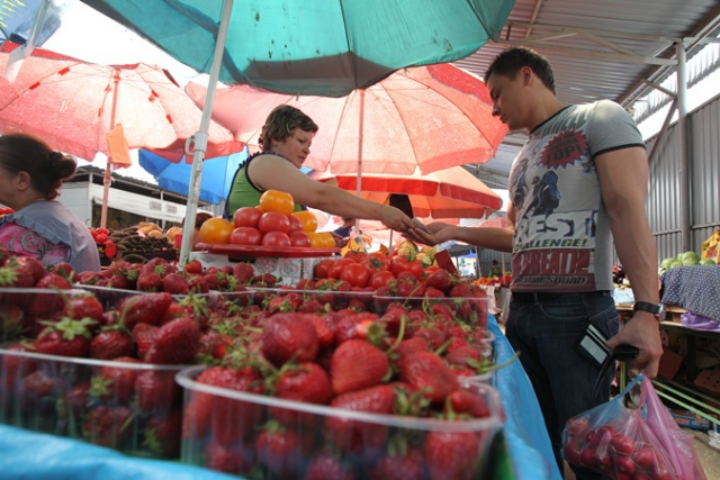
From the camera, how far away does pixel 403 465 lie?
53 centimetres

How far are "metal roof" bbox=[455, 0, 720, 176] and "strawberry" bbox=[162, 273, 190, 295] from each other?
6636 mm

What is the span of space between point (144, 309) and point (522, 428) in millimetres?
840

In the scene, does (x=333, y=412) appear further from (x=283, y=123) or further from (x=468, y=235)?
(x=283, y=123)

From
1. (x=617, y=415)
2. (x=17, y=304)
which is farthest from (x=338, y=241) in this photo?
(x=17, y=304)

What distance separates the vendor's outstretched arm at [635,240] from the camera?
1.68 m

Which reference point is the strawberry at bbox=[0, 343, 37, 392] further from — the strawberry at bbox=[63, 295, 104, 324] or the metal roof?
the metal roof

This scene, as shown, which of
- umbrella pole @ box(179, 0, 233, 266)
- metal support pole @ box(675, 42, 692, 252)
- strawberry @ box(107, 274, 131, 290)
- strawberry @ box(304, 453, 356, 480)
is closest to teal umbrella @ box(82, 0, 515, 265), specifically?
umbrella pole @ box(179, 0, 233, 266)

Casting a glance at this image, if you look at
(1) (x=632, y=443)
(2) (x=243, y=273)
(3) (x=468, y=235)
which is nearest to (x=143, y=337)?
(2) (x=243, y=273)

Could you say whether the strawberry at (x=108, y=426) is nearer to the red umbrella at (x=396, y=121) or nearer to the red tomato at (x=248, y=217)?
the red tomato at (x=248, y=217)

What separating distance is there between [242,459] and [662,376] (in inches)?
223

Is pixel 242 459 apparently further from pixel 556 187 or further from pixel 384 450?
pixel 556 187

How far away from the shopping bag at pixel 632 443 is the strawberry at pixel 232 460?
170 cm

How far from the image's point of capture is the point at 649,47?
25.7 ft

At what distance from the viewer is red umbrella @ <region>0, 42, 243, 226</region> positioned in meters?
5.13
